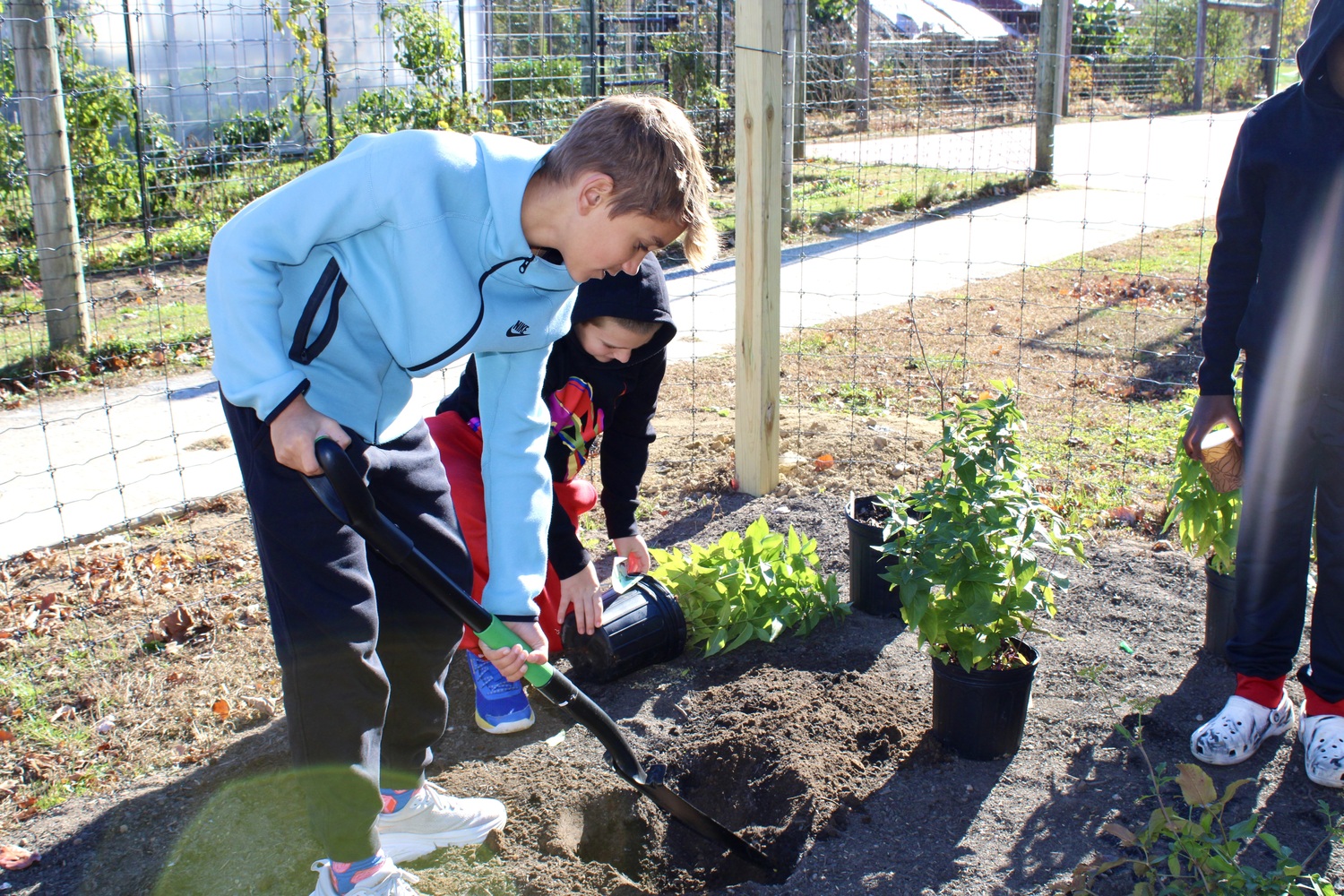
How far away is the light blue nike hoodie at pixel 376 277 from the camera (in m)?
1.78

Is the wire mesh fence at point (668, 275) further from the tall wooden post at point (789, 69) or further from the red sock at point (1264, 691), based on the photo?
the red sock at point (1264, 691)

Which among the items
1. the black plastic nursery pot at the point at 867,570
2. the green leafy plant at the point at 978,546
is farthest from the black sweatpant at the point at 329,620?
the black plastic nursery pot at the point at 867,570

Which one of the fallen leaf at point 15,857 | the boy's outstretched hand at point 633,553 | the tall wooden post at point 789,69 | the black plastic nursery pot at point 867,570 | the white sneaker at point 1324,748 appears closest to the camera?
the fallen leaf at point 15,857

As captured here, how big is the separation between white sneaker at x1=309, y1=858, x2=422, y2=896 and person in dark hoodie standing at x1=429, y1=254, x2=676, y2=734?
656 mm

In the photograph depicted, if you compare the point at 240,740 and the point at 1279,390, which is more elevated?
the point at 1279,390

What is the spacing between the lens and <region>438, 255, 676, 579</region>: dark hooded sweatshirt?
107 inches

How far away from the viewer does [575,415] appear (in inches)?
117

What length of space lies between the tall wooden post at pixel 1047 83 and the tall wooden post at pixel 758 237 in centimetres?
784

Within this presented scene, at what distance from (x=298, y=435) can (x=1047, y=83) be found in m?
11.8

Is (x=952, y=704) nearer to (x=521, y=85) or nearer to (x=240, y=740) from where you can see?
(x=240, y=740)

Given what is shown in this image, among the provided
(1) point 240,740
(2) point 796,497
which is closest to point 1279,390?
(2) point 796,497

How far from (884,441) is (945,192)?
8106mm

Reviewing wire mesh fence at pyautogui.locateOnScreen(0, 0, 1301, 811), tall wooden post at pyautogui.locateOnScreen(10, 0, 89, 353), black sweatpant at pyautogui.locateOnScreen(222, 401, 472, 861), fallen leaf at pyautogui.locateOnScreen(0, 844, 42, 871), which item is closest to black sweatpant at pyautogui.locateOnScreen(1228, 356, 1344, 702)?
wire mesh fence at pyautogui.locateOnScreen(0, 0, 1301, 811)

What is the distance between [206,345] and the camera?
6.87m
